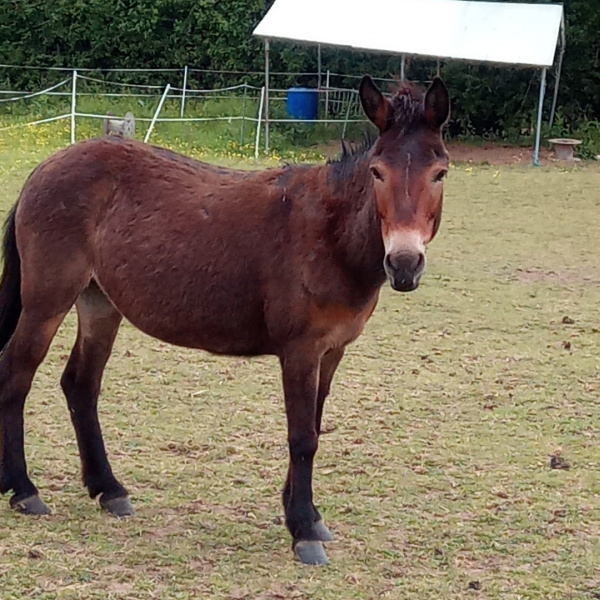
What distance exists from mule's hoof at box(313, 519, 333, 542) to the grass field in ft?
0.15

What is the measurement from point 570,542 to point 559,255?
248 inches

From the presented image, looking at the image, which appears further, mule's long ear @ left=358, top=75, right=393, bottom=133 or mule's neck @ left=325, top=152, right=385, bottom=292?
mule's neck @ left=325, top=152, right=385, bottom=292

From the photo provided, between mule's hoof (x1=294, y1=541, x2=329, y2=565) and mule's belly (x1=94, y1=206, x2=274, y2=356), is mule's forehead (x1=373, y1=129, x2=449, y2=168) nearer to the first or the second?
mule's belly (x1=94, y1=206, x2=274, y2=356)

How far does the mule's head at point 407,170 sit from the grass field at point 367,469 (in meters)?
1.26

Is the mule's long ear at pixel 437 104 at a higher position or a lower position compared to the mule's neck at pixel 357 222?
higher

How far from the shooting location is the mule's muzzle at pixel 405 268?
3268 millimetres

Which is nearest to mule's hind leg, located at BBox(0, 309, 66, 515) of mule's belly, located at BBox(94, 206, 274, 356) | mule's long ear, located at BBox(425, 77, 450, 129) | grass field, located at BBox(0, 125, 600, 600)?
grass field, located at BBox(0, 125, 600, 600)

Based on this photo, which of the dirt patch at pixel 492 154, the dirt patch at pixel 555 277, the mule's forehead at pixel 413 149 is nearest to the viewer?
the mule's forehead at pixel 413 149

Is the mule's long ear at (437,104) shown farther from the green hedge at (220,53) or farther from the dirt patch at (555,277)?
the green hedge at (220,53)

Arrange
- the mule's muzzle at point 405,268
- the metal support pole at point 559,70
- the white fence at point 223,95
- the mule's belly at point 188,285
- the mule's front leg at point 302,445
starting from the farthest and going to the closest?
the metal support pole at point 559,70 < the white fence at point 223,95 < the mule's belly at point 188,285 < the mule's front leg at point 302,445 < the mule's muzzle at point 405,268

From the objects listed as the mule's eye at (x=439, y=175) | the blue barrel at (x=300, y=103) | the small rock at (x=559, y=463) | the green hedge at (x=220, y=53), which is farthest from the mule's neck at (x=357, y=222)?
the green hedge at (x=220, y=53)

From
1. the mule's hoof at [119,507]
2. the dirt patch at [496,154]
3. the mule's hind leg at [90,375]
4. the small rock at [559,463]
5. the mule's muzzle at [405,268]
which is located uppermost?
the mule's muzzle at [405,268]

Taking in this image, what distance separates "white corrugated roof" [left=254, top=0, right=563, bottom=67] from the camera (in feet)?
57.0

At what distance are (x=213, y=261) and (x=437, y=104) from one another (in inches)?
43.5
